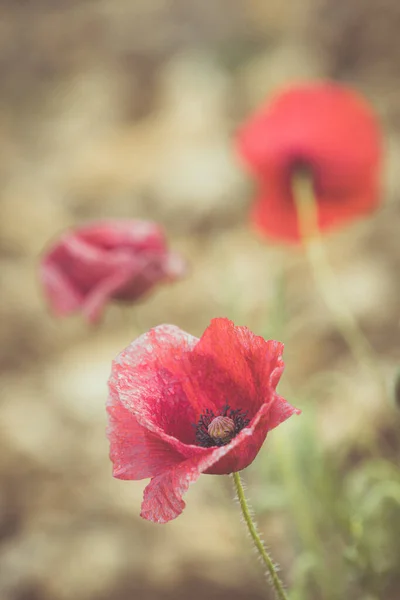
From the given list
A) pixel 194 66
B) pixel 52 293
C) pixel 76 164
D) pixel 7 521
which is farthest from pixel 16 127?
pixel 52 293

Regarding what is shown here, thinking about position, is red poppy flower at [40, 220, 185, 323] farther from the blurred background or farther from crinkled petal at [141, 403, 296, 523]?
crinkled petal at [141, 403, 296, 523]

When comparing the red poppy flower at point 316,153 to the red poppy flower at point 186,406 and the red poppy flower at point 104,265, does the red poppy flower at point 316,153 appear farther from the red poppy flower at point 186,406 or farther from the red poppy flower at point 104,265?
the red poppy flower at point 186,406

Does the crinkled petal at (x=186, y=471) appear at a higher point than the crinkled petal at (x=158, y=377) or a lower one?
lower

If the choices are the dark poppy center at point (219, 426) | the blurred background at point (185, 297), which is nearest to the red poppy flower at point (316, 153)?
the blurred background at point (185, 297)

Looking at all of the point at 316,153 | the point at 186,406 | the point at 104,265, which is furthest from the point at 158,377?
the point at 316,153

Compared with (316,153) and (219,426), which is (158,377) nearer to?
(219,426)

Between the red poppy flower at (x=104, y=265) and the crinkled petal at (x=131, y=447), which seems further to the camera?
the red poppy flower at (x=104, y=265)

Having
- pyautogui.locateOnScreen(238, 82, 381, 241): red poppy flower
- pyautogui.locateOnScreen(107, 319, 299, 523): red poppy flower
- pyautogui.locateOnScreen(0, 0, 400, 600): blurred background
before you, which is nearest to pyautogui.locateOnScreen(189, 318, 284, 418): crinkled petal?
pyautogui.locateOnScreen(107, 319, 299, 523): red poppy flower

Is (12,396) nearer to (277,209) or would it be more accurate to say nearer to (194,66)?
(277,209)
